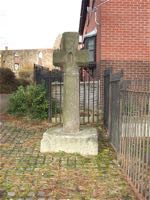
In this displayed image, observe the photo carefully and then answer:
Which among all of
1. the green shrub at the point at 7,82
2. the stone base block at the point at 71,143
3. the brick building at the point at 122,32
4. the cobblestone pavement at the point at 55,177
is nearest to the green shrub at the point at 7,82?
the green shrub at the point at 7,82

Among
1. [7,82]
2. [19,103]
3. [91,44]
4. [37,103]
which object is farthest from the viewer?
[7,82]

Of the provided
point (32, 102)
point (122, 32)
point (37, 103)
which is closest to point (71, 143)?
point (37, 103)

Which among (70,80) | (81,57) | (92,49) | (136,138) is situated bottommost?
(136,138)

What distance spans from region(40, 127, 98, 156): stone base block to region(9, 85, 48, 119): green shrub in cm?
455

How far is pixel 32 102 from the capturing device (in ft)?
41.2

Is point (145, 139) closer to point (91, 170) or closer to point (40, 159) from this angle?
point (91, 170)

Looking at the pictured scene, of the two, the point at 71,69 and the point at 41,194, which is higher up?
the point at 71,69

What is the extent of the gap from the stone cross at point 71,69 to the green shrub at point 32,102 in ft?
14.1

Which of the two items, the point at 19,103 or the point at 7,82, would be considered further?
the point at 7,82

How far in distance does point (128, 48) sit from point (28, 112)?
12.5 ft

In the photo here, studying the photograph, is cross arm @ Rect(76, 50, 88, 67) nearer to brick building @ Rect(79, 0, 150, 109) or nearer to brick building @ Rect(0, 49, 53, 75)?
brick building @ Rect(79, 0, 150, 109)

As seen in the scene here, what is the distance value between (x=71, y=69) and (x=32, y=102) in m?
4.72

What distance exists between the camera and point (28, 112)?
12.8m

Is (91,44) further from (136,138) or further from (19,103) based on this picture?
(136,138)
